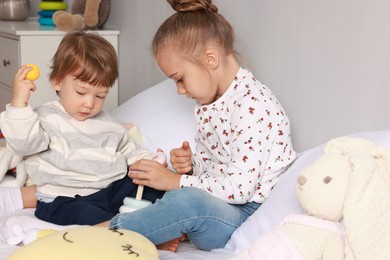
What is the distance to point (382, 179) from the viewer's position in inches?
35.8

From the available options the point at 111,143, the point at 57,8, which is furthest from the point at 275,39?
the point at 57,8

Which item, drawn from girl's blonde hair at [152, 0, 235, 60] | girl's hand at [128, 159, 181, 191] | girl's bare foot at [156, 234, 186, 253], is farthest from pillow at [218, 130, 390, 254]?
girl's blonde hair at [152, 0, 235, 60]

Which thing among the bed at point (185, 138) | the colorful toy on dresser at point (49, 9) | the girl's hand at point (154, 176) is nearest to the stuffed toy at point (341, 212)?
the bed at point (185, 138)

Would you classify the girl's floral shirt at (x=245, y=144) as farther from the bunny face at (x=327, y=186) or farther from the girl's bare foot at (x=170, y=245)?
the bunny face at (x=327, y=186)

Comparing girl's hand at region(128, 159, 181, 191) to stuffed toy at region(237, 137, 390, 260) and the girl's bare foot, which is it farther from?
stuffed toy at region(237, 137, 390, 260)

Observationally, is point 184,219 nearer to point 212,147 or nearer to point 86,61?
point 212,147

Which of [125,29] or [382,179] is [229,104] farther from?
[125,29]

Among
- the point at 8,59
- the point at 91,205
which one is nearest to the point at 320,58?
the point at 91,205

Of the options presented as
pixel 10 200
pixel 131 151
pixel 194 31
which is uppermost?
pixel 194 31

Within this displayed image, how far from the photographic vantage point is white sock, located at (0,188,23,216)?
4.72 ft

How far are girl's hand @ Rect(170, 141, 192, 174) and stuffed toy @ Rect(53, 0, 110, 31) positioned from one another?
1094 mm

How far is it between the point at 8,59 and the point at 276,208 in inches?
64.0

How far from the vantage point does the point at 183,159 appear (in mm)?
1456

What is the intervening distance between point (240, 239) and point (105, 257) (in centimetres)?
41
